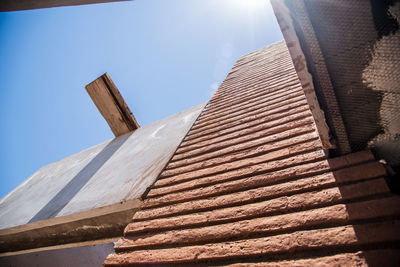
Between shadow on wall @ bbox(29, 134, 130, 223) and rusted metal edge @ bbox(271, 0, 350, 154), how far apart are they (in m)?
2.89

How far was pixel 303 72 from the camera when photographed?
1006mm

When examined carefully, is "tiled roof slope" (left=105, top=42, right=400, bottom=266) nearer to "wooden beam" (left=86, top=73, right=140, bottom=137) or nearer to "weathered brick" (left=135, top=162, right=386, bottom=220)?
"weathered brick" (left=135, top=162, right=386, bottom=220)

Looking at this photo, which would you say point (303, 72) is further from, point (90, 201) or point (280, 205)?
point (90, 201)

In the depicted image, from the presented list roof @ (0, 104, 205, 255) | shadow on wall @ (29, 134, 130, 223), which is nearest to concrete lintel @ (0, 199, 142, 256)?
roof @ (0, 104, 205, 255)

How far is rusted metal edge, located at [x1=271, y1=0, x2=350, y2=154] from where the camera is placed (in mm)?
922

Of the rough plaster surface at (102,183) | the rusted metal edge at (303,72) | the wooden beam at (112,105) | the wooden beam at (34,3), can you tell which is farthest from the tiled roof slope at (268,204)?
the wooden beam at (112,105)

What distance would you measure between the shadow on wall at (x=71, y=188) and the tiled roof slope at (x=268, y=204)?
5.27ft

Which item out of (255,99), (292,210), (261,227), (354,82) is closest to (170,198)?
(261,227)

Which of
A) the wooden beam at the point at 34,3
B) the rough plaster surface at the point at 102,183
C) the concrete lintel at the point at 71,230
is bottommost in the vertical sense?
the concrete lintel at the point at 71,230

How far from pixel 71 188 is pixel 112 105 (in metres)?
2.13

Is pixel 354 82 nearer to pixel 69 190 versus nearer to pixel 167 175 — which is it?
pixel 167 175

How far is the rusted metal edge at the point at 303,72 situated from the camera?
0.92 metres

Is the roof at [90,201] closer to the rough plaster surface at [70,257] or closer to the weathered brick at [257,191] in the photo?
the weathered brick at [257,191]

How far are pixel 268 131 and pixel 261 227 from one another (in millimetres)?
946
